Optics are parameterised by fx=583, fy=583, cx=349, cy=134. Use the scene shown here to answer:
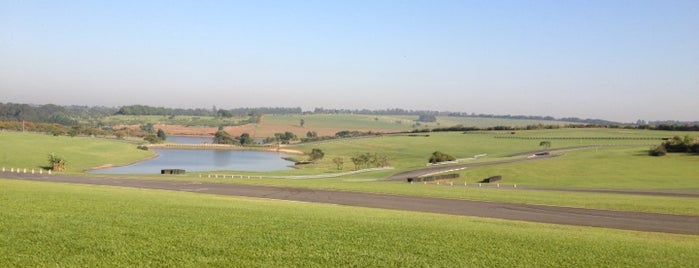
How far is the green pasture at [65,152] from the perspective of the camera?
78.6 meters

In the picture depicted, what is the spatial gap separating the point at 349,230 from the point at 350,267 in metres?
3.86

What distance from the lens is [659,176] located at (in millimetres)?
53000

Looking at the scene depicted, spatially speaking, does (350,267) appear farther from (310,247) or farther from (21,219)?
(21,219)

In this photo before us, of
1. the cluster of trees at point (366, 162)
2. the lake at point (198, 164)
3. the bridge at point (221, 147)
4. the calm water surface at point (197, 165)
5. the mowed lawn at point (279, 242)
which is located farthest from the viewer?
the bridge at point (221, 147)

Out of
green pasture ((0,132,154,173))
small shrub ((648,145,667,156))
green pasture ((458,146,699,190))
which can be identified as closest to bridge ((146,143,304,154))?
green pasture ((0,132,154,173))

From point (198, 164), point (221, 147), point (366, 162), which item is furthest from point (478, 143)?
point (221, 147)

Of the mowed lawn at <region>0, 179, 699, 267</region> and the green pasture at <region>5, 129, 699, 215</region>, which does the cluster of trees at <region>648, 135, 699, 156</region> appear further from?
the mowed lawn at <region>0, 179, 699, 267</region>

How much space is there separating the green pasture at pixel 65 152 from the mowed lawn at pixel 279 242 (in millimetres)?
65177

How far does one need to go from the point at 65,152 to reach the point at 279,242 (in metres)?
93.2

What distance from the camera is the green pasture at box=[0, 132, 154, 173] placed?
78.6 metres

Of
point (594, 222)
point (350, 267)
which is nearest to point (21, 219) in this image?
point (350, 267)

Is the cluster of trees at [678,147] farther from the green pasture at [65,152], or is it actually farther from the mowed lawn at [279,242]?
the green pasture at [65,152]

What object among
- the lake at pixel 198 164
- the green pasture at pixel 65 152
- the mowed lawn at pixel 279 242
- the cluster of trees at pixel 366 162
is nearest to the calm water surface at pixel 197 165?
the lake at pixel 198 164

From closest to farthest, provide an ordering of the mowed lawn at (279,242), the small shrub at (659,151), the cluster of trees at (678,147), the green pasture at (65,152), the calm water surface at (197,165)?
the mowed lawn at (279,242) → the cluster of trees at (678,147) → the small shrub at (659,151) → the green pasture at (65,152) → the calm water surface at (197,165)
